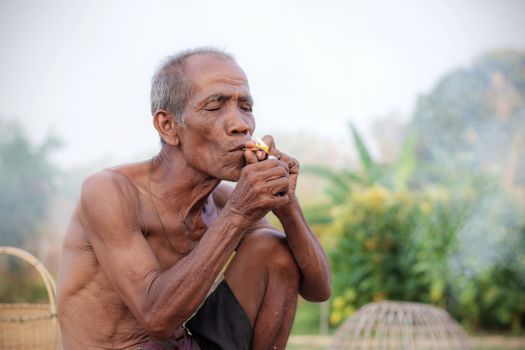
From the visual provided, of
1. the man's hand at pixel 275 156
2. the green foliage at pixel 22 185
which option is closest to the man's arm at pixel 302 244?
the man's hand at pixel 275 156

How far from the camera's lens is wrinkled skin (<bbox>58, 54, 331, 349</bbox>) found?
232cm

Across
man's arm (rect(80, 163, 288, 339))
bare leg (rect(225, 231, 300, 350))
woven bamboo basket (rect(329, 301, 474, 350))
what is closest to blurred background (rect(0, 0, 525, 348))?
woven bamboo basket (rect(329, 301, 474, 350))

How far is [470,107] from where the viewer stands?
10109 mm

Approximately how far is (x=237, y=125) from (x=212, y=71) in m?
0.26

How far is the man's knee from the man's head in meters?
0.32

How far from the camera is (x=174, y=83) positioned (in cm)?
257

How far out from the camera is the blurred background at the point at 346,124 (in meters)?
7.42

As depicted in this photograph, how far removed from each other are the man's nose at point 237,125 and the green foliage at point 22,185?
5.95 metres

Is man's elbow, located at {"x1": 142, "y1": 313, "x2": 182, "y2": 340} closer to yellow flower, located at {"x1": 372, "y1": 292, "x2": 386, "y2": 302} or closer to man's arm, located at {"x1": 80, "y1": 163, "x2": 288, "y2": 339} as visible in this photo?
man's arm, located at {"x1": 80, "y1": 163, "x2": 288, "y2": 339}

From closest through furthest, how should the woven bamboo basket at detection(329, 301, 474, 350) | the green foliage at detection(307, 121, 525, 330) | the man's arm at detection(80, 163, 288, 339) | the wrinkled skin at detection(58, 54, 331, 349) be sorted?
the man's arm at detection(80, 163, 288, 339)
the wrinkled skin at detection(58, 54, 331, 349)
the woven bamboo basket at detection(329, 301, 474, 350)
the green foliage at detection(307, 121, 525, 330)

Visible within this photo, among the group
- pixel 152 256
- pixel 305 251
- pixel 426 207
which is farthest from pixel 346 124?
pixel 152 256

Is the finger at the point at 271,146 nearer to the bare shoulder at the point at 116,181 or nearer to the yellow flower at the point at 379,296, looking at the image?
the bare shoulder at the point at 116,181

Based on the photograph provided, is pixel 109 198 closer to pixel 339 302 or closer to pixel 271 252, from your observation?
pixel 271 252

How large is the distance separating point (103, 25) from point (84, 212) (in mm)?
7229
